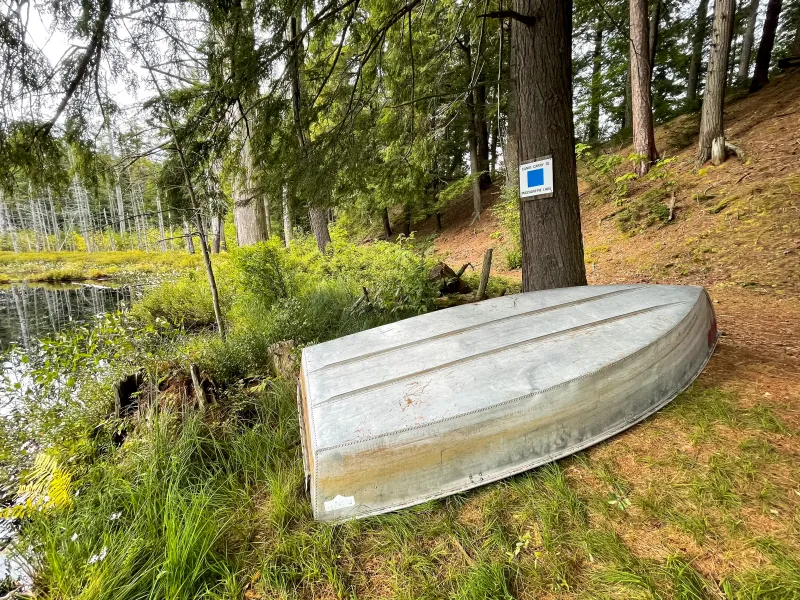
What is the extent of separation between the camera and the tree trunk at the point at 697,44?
10.5m

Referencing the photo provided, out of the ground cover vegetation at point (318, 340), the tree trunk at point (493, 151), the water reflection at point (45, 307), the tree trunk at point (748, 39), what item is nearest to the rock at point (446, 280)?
the ground cover vegetation at point (318, 340)

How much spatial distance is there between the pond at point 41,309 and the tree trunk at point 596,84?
12.9 metres

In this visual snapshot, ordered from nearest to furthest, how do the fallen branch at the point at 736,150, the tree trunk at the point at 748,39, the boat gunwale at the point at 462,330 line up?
the boat gunwale at the point at 462,330
the fallen branch at the point at 736,150
the tree trunk at the point at 748,39

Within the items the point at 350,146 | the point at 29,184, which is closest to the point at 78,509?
the point at 29,184

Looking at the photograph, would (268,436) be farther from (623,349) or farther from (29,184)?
(29,184)

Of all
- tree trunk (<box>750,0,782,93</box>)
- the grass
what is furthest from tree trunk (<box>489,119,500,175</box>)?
the grass

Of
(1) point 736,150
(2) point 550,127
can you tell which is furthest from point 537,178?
(1) point 736,150

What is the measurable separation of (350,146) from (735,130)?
759cm

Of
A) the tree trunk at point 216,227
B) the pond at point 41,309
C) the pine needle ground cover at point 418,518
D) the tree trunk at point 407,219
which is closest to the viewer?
the pine needle ground cover at point 418,518

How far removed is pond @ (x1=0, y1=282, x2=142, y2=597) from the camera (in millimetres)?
5616

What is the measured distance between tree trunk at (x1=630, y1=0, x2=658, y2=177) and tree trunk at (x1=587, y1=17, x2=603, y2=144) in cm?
371

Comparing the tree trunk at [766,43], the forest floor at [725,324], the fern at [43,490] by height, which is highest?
the tree trunk at [766,43]

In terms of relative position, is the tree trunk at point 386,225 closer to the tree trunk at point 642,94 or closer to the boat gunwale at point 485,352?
the tree trunk at point 642,94

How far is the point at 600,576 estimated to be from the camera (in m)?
1.18
